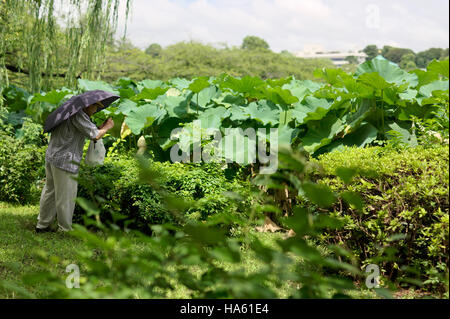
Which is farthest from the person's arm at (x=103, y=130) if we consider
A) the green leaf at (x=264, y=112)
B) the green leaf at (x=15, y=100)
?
the green leaf at (x=15, y=100)

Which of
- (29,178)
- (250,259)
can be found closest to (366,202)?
(250,259)

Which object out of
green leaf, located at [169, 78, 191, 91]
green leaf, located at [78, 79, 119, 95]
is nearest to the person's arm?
green leaf, located at [169, 78, 191, 91]

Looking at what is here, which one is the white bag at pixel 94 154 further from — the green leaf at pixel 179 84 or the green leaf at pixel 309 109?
the green leaf at pixel 309 109

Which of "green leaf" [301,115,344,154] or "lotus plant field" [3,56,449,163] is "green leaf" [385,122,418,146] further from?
"green leaf" [301,115,344,154]

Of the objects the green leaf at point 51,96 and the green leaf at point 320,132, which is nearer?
the green leaf at point 320,132

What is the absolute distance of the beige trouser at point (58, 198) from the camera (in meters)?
4.56

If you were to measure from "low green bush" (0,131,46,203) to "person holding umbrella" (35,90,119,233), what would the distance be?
147 centimetres

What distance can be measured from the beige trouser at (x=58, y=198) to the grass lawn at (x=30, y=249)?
152 mm

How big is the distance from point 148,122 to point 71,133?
140cm

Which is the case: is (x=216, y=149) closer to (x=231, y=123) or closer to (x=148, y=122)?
(x=231, y=123)

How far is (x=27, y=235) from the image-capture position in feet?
14.9

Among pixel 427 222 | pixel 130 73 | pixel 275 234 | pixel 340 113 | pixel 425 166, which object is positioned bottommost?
pixel 275 234

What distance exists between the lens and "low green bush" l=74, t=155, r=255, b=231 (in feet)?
14.7
